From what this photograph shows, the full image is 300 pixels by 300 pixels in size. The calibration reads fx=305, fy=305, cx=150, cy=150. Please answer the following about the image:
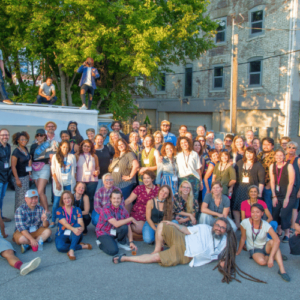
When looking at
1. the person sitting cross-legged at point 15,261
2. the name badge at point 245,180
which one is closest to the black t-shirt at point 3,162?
the person sitting cross-legged at point 15,261

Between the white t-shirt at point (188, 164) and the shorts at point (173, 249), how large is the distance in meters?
1.47

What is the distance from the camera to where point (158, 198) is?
486 cm

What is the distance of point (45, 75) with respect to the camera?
13906 mm

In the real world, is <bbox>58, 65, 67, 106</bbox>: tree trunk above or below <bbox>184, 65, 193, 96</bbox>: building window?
below

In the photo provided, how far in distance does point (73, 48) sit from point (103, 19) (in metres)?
1.55

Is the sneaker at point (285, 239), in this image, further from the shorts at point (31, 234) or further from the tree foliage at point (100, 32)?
the tree foliage at point (100, 32)

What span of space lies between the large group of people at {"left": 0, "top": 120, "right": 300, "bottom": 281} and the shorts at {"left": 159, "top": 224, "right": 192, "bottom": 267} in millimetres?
13

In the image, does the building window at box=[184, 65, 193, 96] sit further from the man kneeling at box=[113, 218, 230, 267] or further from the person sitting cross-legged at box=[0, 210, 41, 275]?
the person sitting cross-legged at box=[0, 210, 41, 275]

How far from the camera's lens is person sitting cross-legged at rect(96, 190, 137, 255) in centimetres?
461

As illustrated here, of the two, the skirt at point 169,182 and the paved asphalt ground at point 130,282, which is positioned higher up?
the skirt at point 169,182

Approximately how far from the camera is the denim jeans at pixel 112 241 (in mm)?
4492

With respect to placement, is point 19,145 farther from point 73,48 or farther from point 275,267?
point 73,48

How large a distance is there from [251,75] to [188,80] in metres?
4.50

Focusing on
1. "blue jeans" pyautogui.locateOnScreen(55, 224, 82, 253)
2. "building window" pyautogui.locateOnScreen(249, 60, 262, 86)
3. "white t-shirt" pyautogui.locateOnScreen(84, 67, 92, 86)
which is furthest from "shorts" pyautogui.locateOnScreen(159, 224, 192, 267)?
"building window" pyautogui.locateOnScreen(249, 60, 262, 86)
